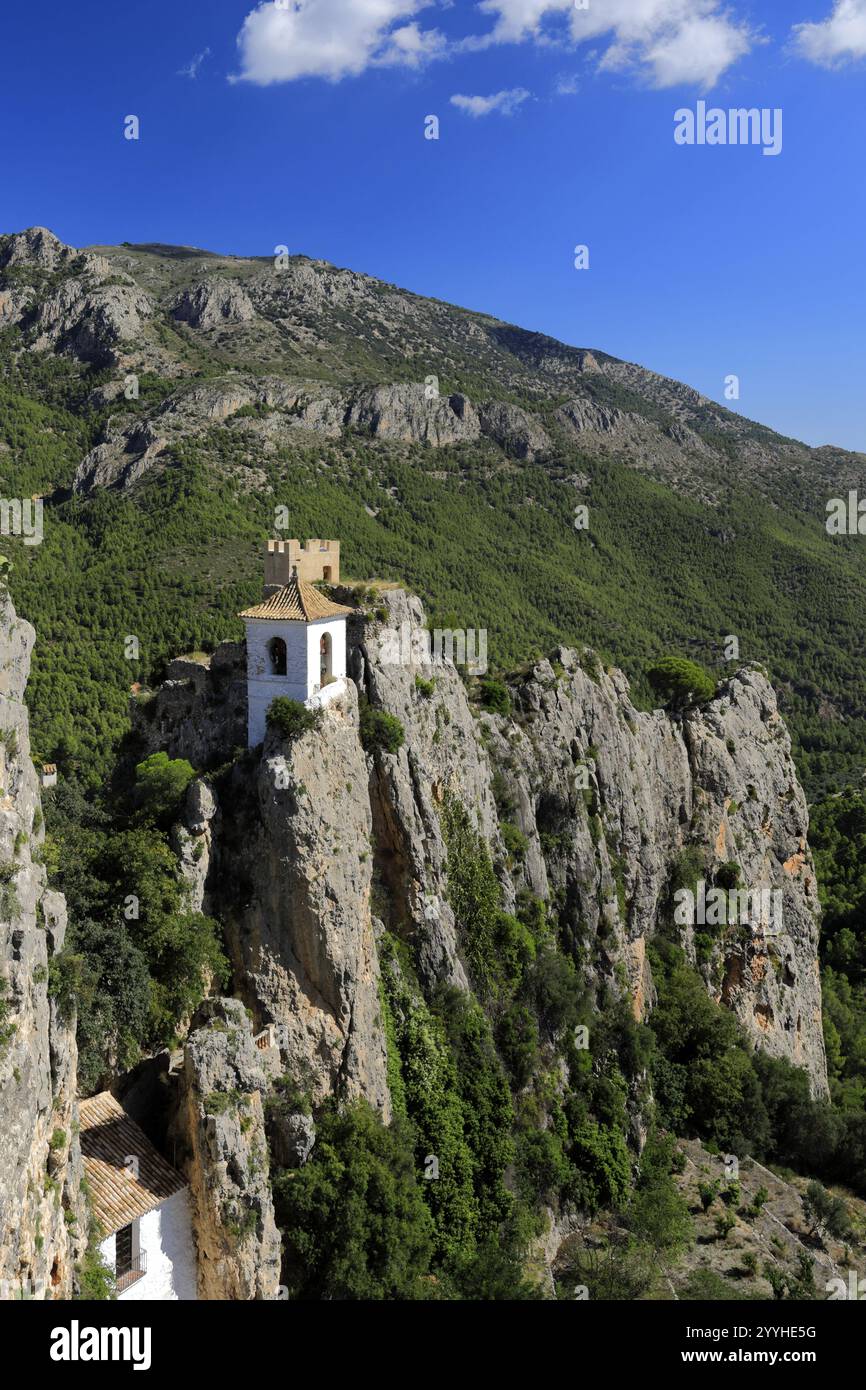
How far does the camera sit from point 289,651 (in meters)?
29.8

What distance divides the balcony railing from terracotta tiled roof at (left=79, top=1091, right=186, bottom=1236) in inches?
43.2

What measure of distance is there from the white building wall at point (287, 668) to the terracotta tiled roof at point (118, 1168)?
1179cm

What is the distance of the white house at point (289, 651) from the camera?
97.5 ft

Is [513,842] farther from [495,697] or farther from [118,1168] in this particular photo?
[118,1168]

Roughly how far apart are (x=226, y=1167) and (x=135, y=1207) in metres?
2.31

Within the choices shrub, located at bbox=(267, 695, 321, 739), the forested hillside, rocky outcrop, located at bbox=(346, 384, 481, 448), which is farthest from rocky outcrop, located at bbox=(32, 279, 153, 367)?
shrub, located at bbox=(267, 695, 321, 739)

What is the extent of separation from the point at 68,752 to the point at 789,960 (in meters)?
46.3

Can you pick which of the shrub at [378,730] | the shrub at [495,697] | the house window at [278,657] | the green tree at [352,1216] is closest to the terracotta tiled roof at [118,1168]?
the green tree at [352,1216]

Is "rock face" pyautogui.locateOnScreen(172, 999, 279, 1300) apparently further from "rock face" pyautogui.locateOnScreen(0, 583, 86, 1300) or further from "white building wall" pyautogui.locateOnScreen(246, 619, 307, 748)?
"white building wall" pyautogui.locateOnScreen(246, 619, 307, 748)

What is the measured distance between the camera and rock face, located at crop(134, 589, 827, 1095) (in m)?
28.5

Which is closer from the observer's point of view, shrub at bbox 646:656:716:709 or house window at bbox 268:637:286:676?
house window at bbox 268:637:286:676

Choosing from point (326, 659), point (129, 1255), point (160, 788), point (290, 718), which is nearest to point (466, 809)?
point (326, 659)

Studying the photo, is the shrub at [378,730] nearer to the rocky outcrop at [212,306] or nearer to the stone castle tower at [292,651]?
the stone castle tower at [292,651]

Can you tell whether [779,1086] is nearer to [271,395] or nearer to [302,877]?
[302,877]
